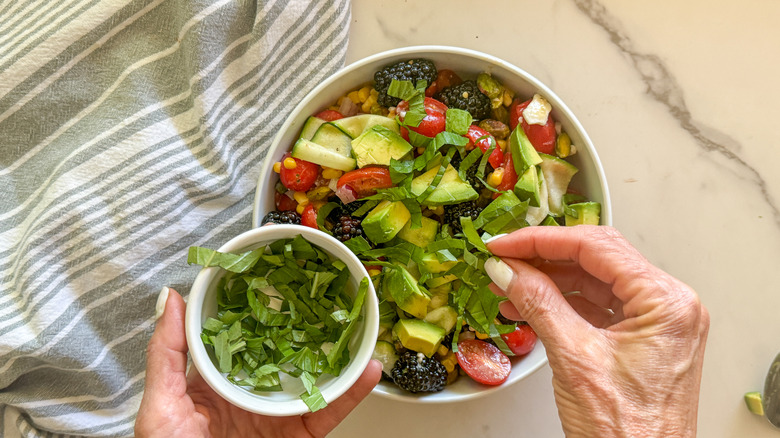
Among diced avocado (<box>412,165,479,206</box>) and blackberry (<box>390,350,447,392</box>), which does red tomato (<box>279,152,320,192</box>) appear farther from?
blackberry (<box>390,350,447,392</box>)

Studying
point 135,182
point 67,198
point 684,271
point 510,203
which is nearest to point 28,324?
point 67,198

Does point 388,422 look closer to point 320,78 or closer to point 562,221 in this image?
point 562,221

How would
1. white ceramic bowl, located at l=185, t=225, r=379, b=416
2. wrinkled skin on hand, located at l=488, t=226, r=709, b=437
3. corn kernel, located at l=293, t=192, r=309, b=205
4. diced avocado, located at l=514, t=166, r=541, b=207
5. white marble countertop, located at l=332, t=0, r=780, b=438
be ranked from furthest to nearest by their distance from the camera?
white marble countertop, located at l=332, t=0, r=780, b=438 < corn kernel, located at l=293, t=192, r=309, b=205 < diced avocado, located at l=514, t=166, r=541, b=207 < white ceramic bowl, located at l=185, t=225, r=379, b=416 < wrinkled skin on hand, located at l=488, t=226, r=709, b=437

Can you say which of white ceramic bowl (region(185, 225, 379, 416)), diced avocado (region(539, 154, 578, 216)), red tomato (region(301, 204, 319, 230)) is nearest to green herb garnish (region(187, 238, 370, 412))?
white ceramic bowl (region(185, 225, 379, 416))

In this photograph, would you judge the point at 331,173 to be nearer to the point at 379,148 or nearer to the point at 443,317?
the point at 379,148

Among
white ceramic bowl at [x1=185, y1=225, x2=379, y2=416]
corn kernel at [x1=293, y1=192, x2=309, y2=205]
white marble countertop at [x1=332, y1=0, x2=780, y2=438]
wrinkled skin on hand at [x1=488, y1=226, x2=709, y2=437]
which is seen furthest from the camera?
white marble countertop at [x1=332, y1=0, x2=780, y2=438]

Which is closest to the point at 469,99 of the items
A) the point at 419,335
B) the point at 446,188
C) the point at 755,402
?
the point at 446,188
